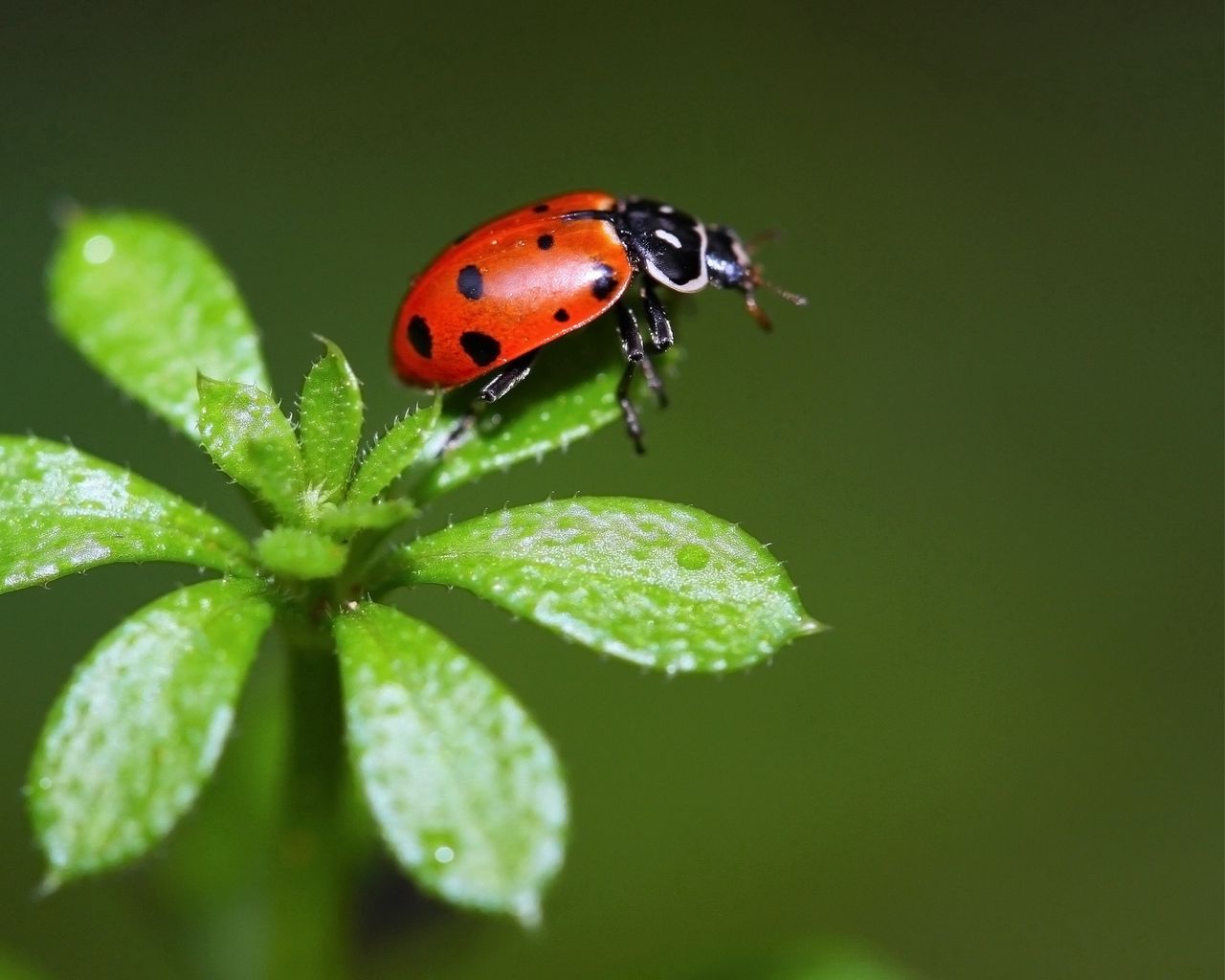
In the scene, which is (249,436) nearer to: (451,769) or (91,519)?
(91,519)

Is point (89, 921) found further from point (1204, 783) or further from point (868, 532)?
point (1204, 783)

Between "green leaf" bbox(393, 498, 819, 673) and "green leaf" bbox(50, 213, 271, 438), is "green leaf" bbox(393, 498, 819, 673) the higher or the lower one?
the lower one

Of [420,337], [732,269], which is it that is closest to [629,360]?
[420,337]

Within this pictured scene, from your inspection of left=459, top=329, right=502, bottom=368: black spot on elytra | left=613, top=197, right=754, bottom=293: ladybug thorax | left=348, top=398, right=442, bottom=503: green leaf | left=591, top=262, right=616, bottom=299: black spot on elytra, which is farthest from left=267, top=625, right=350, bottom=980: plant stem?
left=613, top=197, right=754, bottom=293: ladybug thorax

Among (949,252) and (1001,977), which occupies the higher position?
(949,252)

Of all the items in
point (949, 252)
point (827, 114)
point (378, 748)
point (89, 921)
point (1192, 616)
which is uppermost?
point (378, 748)

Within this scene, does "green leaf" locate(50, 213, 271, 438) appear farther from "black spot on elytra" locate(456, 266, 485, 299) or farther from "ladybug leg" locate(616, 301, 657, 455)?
"ladybug leg" locate(616, 301, 657, 455)

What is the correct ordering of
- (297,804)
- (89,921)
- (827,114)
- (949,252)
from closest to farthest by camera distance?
Answer: 1. (297,804)
2. (89,921)
3. (949,252)
4. (827,114)

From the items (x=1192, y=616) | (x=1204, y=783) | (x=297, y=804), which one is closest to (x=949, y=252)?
(x=1192, y=616)
